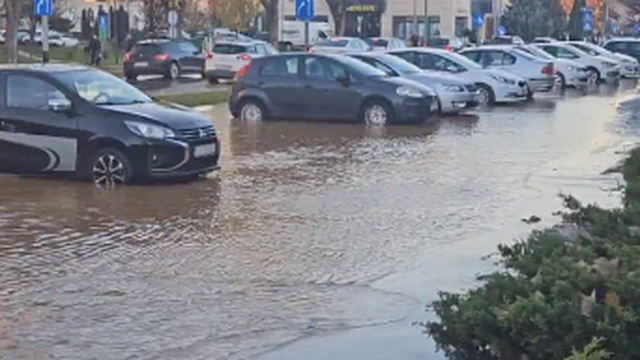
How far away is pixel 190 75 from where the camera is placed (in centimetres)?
4831

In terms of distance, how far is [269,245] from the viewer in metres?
10.6

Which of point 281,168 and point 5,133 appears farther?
point 281,168

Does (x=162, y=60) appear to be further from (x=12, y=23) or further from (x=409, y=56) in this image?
(x=409, y=56)

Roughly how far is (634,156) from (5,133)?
718 centimetres

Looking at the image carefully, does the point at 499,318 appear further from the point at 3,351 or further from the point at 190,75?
the point at 190,75

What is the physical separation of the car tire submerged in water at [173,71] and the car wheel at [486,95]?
19412 mm

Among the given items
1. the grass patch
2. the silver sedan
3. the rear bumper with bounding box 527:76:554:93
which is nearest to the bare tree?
the grass patch

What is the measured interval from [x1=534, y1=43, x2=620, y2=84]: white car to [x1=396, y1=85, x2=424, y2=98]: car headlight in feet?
59.0

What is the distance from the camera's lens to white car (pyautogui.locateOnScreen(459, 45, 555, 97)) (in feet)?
108

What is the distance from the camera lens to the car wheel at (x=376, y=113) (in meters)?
23.0

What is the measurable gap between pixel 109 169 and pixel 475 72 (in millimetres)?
16305

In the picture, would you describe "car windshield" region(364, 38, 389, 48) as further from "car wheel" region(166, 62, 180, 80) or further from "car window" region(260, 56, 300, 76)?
"car window" region(260, 56, 300, 76)

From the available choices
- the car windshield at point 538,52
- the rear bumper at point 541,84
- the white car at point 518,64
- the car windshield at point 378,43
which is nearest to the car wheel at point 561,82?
the car windshield at point 538,52

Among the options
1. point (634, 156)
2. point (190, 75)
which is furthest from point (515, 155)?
point (190, 75)
